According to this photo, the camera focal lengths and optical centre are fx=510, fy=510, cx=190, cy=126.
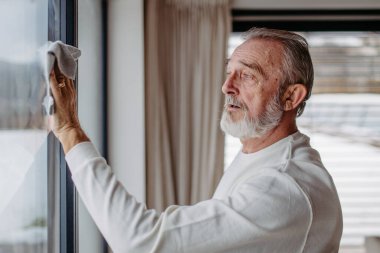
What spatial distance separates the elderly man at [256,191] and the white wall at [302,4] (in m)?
2.27

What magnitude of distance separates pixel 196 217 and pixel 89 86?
63.5 inches

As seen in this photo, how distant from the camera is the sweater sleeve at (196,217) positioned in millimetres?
1046

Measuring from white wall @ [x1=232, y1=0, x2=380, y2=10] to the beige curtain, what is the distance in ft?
0.58

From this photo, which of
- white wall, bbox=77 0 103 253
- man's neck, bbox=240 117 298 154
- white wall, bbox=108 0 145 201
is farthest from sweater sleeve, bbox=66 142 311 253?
white wall, bbox=108 0 145 201

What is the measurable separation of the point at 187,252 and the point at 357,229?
309 centimetres

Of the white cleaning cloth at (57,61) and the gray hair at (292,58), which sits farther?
the gray hair at (292,58)

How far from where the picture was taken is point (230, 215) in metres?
1.08

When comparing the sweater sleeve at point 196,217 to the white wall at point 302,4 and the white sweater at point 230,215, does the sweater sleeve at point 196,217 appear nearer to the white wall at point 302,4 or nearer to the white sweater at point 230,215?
the white sweater at point 230,215

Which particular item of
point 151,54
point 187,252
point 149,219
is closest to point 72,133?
point 149,219

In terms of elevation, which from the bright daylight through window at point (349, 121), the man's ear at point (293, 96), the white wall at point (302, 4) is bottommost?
the bright daylight through window at point (349, 121)

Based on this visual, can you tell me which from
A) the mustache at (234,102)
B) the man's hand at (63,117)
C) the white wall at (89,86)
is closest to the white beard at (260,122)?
the mustache at (234,102)

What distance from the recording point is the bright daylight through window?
12.3 ft

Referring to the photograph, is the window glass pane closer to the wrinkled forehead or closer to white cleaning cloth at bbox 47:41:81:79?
white cleaning cloth at bbox 47:41:81:79

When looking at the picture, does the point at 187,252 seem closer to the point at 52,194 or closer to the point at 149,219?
the point at 149,219
